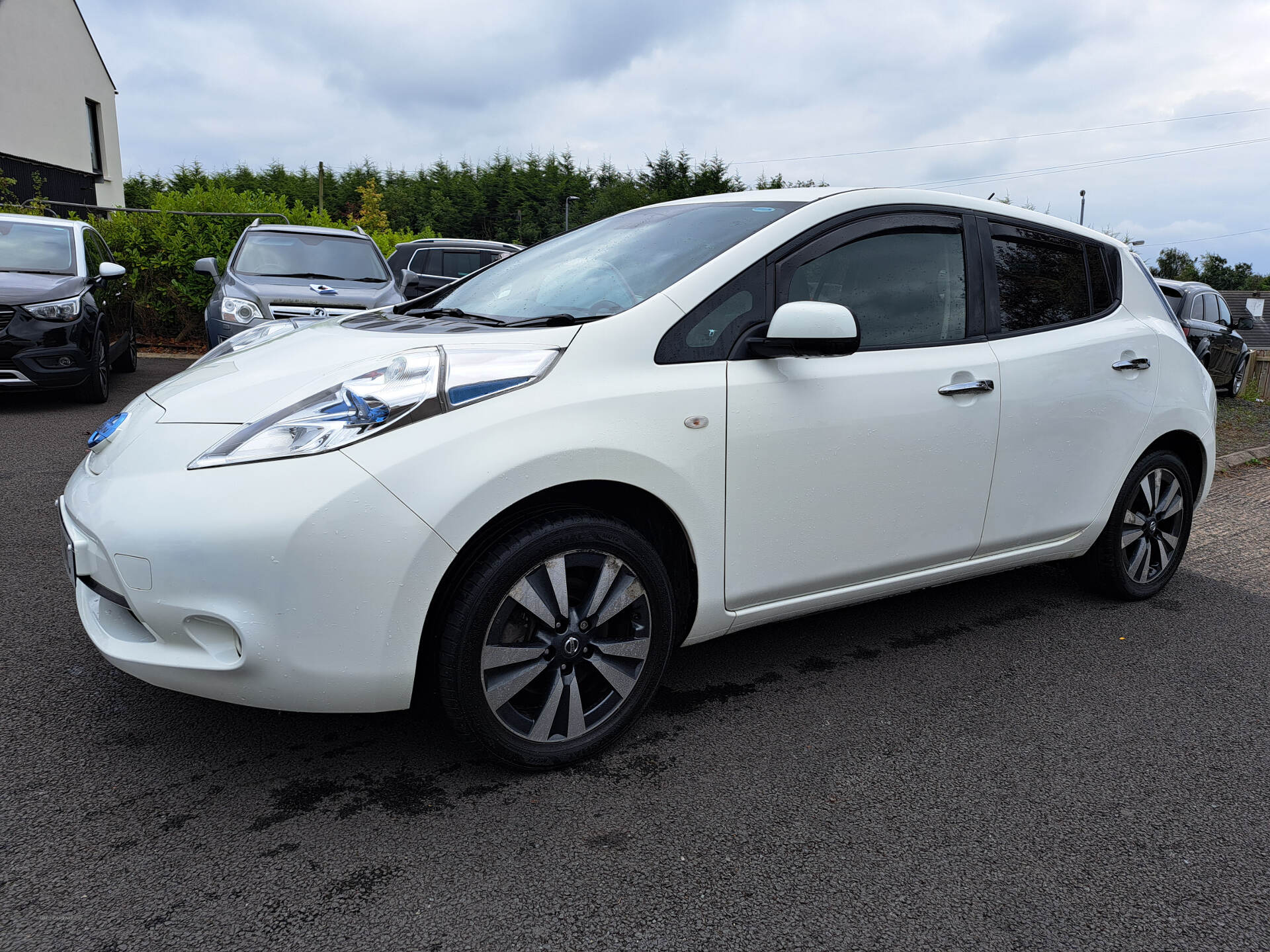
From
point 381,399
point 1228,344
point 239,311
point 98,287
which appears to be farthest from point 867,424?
point 1228,344

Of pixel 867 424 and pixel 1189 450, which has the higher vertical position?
pixel 867 424

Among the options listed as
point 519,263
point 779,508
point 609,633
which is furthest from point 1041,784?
point 519,263

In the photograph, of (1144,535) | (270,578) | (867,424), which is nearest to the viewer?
(270,578)

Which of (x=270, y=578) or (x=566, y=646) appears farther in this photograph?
(x=566, y=646)

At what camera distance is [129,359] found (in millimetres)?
10375

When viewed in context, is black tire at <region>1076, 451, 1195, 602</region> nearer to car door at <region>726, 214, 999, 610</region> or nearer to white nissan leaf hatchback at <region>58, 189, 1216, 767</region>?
white nissan leaf hatchback at <region>58, 189, 1216, 767</region>

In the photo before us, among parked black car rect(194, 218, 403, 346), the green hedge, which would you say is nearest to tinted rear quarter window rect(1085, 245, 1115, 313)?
parked black car rect(194, 218, 403, 346)

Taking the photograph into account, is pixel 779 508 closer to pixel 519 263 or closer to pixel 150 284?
pixel 519 263

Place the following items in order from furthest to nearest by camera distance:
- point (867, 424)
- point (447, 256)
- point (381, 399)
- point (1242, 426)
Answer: point (447, 256) < point (1242, 426) < point (867, 424) < point (381, 399)

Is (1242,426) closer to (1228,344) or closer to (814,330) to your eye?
(1228,344)

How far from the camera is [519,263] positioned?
3.53 metres

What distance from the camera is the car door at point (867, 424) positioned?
267 centimetres

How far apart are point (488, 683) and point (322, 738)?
0.63 meters

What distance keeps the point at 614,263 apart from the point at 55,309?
6663 mm
